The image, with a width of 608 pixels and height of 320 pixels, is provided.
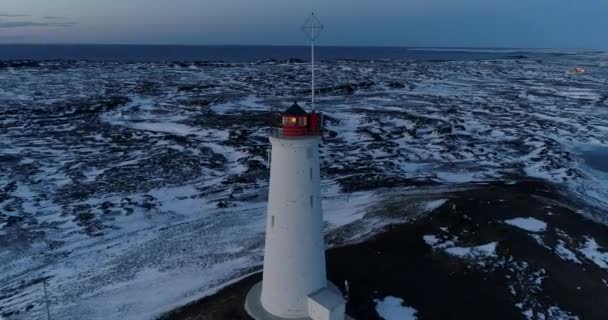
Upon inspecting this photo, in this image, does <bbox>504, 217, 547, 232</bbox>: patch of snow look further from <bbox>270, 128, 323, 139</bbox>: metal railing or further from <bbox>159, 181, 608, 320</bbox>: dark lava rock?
<bbox>270, 128, 323, 139</bbox>: metal railing

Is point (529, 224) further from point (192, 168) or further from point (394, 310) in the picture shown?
point (192, 168)

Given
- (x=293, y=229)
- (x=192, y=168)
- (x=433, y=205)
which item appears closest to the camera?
(x=293, y=229)

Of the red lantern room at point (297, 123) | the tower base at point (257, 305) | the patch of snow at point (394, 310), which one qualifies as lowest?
the patch of snow at point (394, 310)

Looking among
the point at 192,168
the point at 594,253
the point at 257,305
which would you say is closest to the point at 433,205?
the point at 594,253

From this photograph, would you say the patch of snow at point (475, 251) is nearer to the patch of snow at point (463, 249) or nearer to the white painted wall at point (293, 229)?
the patch of snow at point (463, 249)

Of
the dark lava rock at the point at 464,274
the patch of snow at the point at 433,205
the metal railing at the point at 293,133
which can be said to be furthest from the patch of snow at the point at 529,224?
the metal railing at the point at 293,133
